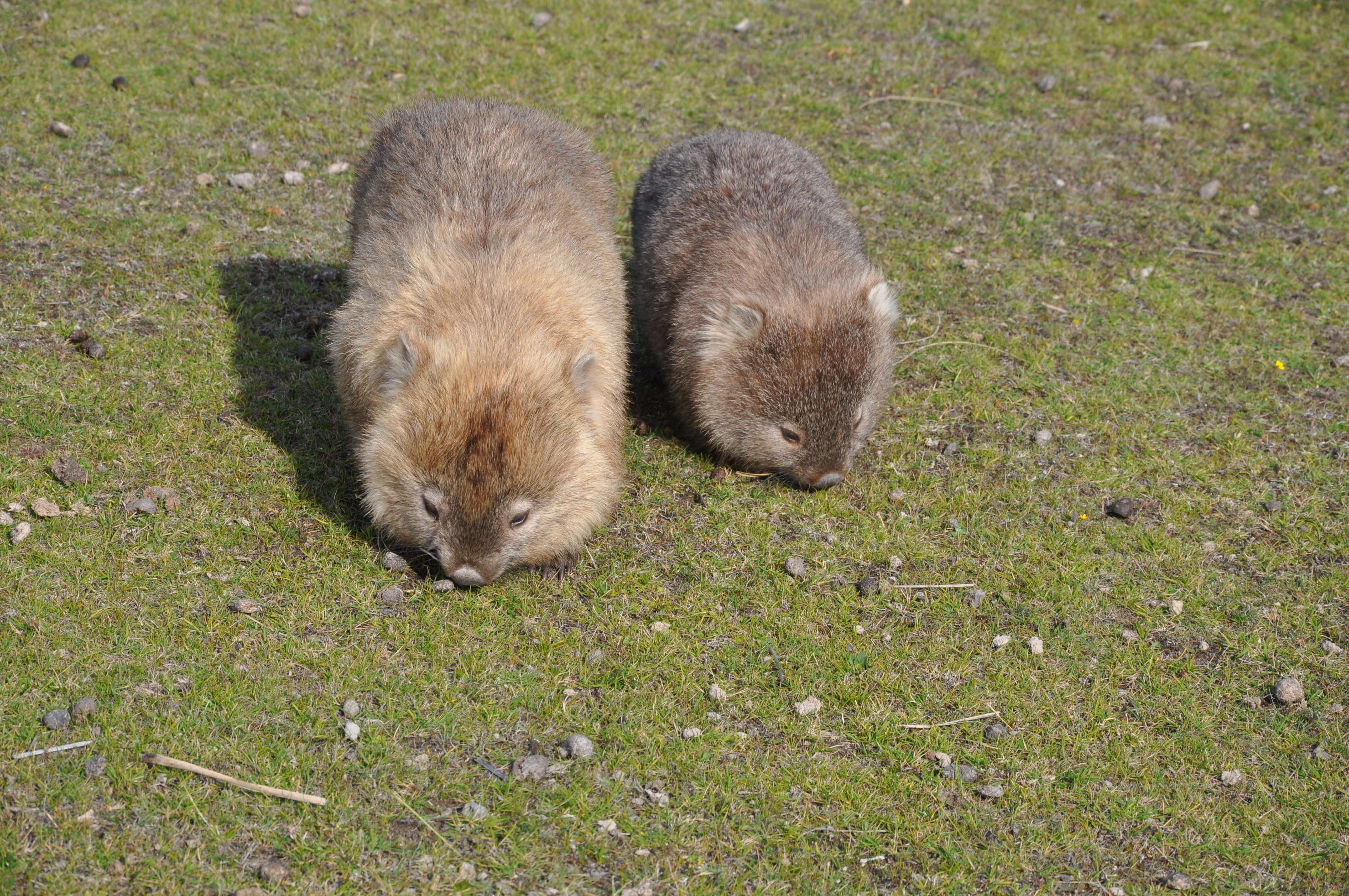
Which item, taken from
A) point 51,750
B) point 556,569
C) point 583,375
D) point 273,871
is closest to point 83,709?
point 51,750

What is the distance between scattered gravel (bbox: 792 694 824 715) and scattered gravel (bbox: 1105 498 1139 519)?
242 centimetres

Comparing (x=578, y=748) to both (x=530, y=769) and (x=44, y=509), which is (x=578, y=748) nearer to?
(x=530, y=769)

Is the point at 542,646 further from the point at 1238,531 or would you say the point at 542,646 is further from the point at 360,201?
the point at 1238,531

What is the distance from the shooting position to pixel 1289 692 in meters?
5.15

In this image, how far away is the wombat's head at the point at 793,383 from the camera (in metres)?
6.16

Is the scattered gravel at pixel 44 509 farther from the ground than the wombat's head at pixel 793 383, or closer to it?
closer to it

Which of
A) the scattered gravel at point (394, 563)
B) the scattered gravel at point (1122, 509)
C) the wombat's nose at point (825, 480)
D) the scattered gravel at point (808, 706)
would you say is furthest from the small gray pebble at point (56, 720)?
the scattered gravel at point (1122, 509)

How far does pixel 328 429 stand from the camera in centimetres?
623

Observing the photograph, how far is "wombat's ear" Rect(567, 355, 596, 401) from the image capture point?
16.8 ft

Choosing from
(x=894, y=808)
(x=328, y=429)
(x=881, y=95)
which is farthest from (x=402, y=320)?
(x=881, y=95)

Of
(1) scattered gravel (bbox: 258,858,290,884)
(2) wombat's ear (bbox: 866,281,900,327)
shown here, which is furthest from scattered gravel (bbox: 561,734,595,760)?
(2) wombat's ear (bbox: 866,281,900,327)

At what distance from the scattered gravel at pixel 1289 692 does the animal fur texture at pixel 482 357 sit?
135 inches

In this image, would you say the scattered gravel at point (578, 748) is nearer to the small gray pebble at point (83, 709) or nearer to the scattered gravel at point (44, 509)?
the small gray pebble at point (83, 709)

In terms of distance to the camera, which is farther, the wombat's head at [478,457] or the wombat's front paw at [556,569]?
the wombat's front paw at [556,569]
